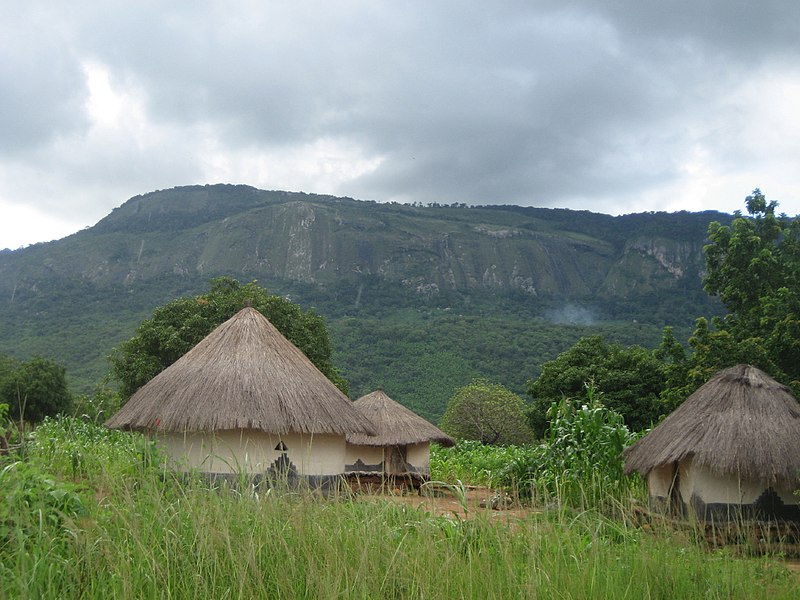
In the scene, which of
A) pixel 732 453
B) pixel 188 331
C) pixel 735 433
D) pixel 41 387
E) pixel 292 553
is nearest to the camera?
pixel 292 553

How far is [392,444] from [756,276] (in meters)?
8.64

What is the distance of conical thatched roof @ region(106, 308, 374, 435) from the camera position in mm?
8898

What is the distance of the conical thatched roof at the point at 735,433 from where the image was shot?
8.68 metres

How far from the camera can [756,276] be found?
16625 mm

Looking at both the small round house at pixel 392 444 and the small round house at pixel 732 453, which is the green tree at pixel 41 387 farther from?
the small round house at pixel 732 453

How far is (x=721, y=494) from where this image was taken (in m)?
9.04

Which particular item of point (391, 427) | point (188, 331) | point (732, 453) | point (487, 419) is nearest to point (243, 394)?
point (732, 453)

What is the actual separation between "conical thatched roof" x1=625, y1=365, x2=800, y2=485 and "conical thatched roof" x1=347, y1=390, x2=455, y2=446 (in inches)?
282

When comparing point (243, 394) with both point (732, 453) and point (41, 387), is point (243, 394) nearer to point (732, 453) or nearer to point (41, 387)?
point (732, 453)

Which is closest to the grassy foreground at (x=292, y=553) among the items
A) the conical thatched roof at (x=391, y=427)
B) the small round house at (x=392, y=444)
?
the conical thatched roof at (x=391, y=427)

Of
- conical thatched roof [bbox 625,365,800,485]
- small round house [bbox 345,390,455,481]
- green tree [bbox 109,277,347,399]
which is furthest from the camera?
green tree [bbox 109,277,347,399]

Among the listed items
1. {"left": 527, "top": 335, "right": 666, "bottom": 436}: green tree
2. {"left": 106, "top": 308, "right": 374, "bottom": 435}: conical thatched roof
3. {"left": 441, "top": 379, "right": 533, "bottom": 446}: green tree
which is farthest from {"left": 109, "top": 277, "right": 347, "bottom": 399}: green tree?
{"left": 441, "top": 379, "right": 533, "bottom": 446}: green tree

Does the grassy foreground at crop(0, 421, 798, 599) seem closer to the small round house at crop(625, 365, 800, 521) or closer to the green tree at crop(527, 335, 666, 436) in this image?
the small round house at crop(625, 365, 800, 521)

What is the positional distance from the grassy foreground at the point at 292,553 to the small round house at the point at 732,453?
18.6 ft
